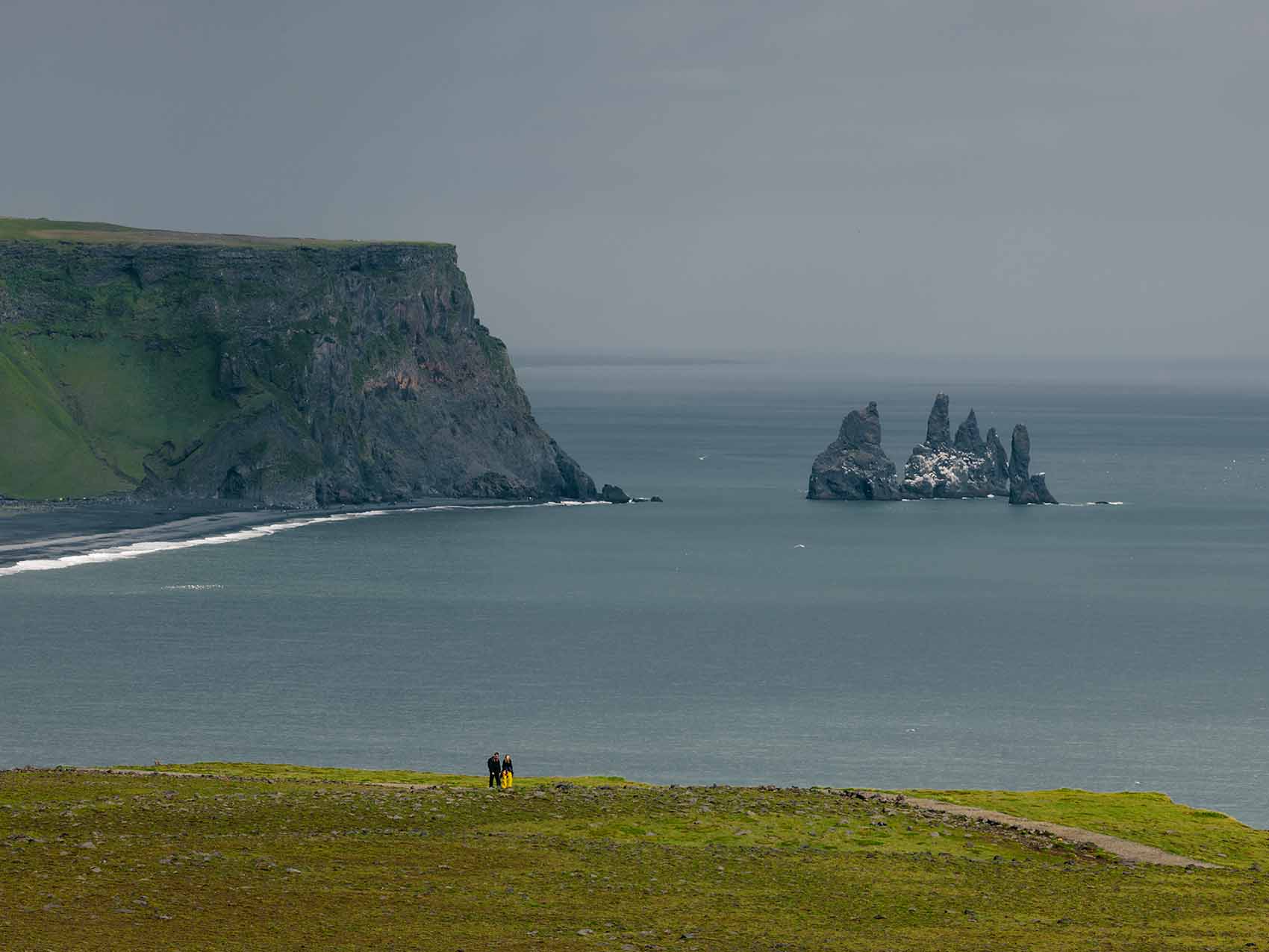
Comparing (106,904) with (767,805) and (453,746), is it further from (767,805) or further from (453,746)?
(453,746)

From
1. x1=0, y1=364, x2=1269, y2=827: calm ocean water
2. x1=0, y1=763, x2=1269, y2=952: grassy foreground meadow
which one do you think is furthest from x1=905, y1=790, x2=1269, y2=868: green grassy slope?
x1=0, y1=364, x2=1269, y2=827: calm ocean water

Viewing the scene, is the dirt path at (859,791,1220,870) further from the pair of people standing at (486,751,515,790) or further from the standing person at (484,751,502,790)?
the standing person at (484,751,502,790)

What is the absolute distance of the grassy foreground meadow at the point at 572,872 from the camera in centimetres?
4969

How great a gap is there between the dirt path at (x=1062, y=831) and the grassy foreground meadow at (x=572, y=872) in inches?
32.9

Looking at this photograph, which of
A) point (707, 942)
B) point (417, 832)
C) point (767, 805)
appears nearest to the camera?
point (707, 942)

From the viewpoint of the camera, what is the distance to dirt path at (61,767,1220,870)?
62.3m

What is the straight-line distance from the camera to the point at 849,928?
2025 inches

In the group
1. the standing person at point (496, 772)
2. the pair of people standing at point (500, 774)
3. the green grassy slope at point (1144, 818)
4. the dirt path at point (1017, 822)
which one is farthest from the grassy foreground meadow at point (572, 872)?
the pair of people standing at point (500, 774)

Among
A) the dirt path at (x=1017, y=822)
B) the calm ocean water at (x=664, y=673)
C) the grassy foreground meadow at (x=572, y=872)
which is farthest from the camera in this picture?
the calm ocean water at (x=664, y=673)

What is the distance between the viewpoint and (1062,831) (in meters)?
65.2

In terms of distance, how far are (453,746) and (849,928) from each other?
55073mm

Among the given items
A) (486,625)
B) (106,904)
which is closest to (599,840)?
(106,904)

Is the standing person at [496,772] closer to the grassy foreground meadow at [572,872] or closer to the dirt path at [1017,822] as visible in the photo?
the grassy foreground meadow at [572,872]

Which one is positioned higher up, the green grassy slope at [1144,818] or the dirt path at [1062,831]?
the dirt path at [1062,831]
